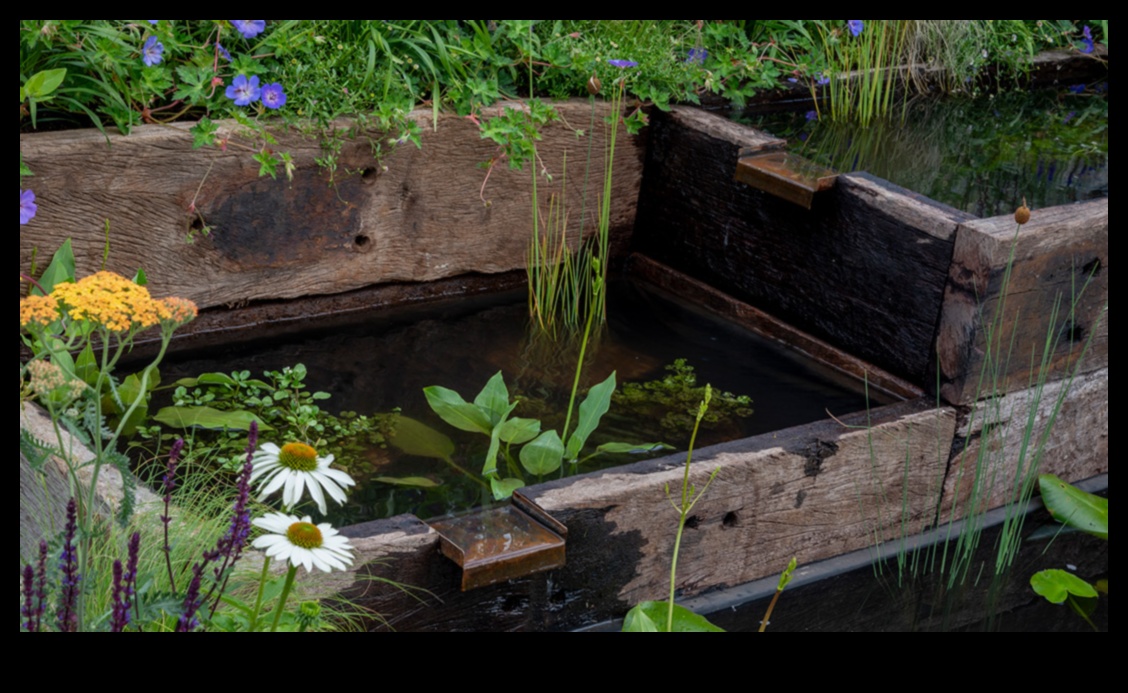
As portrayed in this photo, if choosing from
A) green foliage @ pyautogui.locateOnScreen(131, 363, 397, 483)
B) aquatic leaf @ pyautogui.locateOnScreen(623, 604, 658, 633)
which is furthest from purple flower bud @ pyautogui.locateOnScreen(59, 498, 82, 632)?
green foliage @ pyautogui.locateOnScreen(131, 363, 397, 483)

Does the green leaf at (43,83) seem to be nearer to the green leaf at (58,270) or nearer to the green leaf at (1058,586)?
the green leaf at (58,270)

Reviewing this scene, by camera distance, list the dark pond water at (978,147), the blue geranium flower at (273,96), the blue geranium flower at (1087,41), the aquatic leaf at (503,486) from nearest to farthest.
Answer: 1. the aquatic leaf at (503,486)
2. the blue geranium flower at (273,96)
3. the dark pond water at (978,147)
4. the blue geranium flower at (1087,41)

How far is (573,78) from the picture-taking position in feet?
12.1

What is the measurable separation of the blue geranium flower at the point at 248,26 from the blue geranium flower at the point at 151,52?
0.66 feet

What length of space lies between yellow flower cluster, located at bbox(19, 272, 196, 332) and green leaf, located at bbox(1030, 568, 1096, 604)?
2160 millimetres

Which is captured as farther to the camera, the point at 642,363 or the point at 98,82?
the point at 642,363

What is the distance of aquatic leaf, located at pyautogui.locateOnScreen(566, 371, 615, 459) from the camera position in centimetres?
272

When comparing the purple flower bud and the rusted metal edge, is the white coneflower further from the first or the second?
the rusted metal edge

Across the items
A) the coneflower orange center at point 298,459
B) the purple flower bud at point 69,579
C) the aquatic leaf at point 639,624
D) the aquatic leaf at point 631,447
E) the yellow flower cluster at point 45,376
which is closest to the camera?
the purple flower bud at point 69,579

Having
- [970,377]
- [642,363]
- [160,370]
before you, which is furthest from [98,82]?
[970,377]

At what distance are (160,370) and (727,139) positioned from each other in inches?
65.0

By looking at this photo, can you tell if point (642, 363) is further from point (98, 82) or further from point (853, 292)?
point (98, 82)

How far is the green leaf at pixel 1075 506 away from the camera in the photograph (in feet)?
10.1

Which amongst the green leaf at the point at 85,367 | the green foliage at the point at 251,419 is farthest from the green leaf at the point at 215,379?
the green leaf at the point at 85,367
